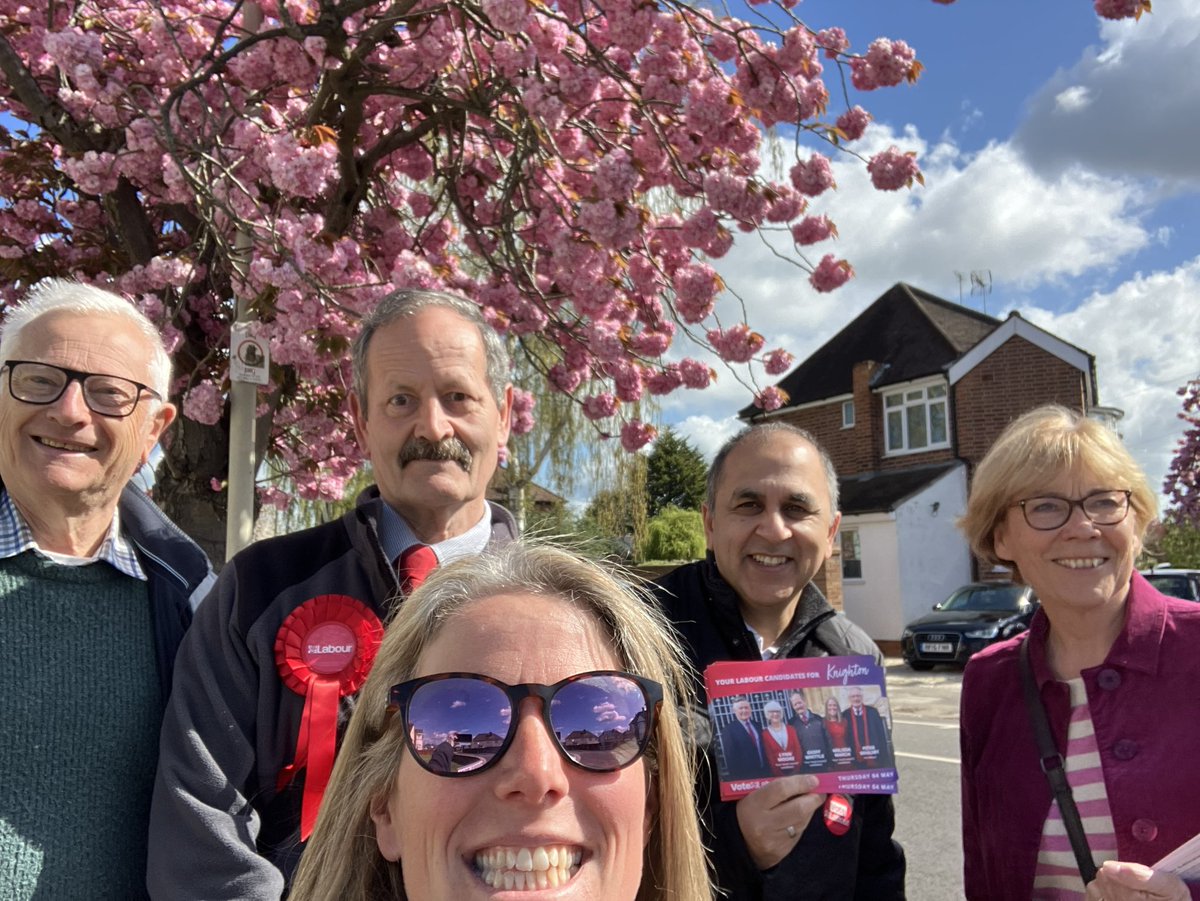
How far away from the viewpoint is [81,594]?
227cm

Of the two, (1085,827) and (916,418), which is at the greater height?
(916,418)

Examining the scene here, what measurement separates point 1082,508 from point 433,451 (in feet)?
5.49

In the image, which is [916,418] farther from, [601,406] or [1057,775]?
[1057,775]

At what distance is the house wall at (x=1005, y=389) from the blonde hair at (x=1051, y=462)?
22.5 metres

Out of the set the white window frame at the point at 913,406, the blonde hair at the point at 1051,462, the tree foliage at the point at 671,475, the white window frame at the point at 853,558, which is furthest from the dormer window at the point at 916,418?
the blonde hair at the point at 1051,462

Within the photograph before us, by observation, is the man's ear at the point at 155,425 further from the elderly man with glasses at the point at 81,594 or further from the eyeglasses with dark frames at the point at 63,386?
the eyeglasses with dark frames at the point at 63,386

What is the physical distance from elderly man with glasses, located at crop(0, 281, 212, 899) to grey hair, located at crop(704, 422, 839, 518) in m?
1.39

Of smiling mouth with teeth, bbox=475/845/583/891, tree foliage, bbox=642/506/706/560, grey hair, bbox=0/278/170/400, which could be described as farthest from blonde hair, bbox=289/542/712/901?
tree foliage, bbox=642/506/706/560

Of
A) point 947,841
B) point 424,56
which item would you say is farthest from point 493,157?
point 947,841

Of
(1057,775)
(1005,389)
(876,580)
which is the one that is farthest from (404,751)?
(1005,389)

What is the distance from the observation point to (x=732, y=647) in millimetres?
2568

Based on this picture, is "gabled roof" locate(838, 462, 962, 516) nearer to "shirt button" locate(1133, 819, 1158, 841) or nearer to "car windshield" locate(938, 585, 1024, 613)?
"car windshield" locate(938, 585, 1024, 613)

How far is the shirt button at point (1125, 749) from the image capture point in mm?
2178

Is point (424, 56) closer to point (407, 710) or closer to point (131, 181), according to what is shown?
point (131, 181)
